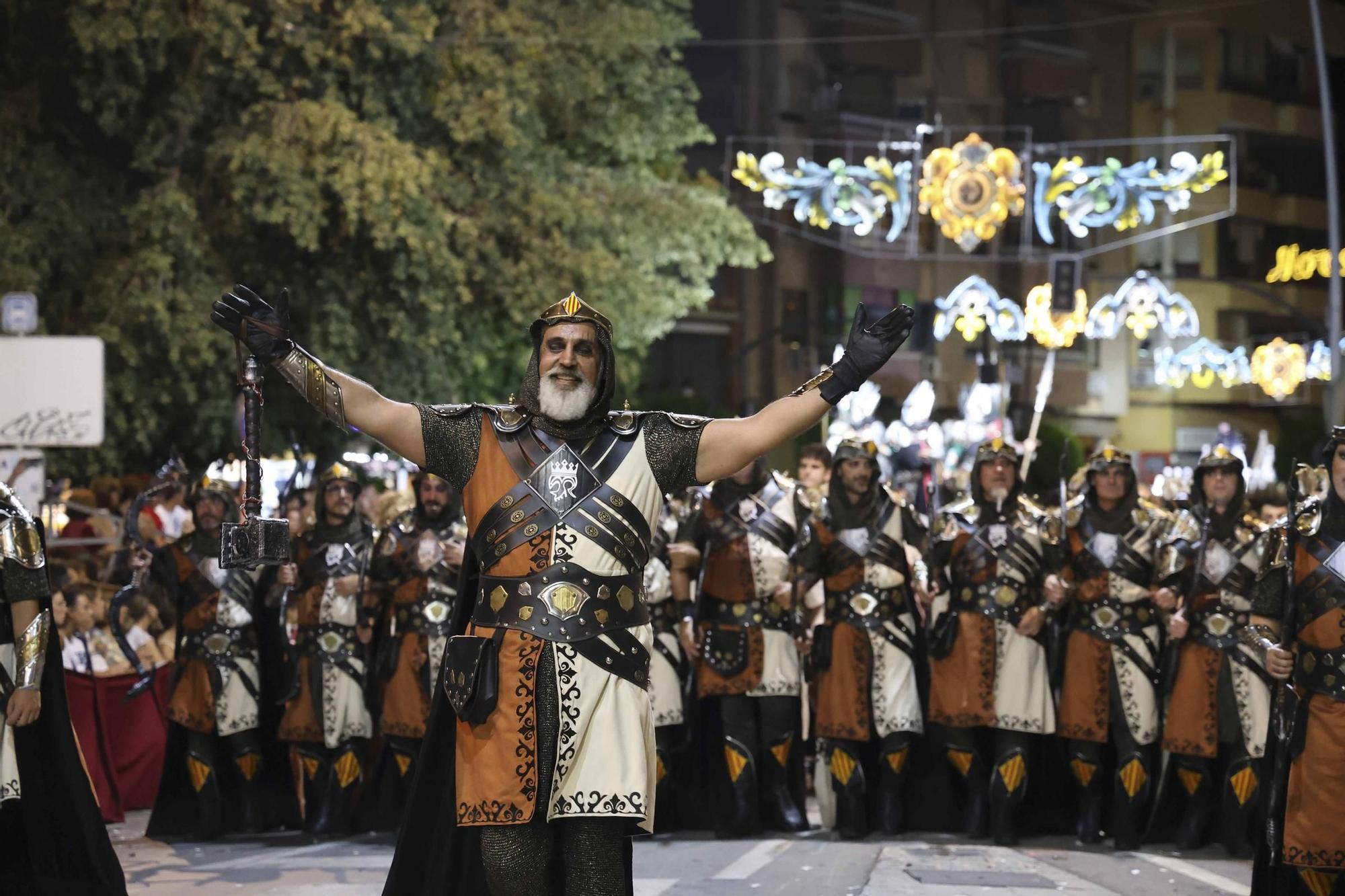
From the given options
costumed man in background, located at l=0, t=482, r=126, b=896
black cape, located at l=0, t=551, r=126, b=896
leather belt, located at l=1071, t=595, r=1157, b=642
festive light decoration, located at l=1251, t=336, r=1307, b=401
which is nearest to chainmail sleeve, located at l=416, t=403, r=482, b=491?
costumed man in background, located at l=0, t=482, r=126, b=896

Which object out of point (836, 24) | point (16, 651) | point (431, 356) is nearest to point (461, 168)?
point (431, 356)

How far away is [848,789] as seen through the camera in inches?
413

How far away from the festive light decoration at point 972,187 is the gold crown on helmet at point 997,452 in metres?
9.02

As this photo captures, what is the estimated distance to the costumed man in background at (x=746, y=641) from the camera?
10.6 m

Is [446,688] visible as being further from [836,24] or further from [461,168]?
[836,24]

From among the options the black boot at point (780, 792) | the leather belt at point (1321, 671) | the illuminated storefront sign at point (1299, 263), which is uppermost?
the illuminated storefront sign at point (1299, 263)

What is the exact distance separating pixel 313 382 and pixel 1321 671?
4080mm

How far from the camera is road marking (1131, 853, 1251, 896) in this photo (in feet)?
29.4

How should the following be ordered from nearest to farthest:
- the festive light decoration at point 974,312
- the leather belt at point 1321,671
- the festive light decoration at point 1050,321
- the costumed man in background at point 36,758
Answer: the costumed man in background at point 36,758 → the leather belt at point 1321,671 → the festive light decoration at point 974,312 → the festive light decoration at point 1050,321

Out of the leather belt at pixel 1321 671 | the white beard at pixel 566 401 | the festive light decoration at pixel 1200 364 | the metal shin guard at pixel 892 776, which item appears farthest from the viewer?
the festive light decoration at pixel 1200 364

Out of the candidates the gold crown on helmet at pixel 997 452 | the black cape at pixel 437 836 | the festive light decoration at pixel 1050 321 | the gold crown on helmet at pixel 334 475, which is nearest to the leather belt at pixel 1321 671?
the gold crown on helmet at pixel 997 452

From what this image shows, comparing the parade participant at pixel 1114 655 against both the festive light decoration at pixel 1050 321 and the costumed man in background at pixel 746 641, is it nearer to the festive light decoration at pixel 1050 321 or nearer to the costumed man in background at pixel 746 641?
the costumed man in background at pixel 746 641

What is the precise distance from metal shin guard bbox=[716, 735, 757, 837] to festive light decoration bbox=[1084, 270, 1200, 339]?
1037 centimetres

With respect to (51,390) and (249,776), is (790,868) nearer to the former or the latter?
(249,776)
